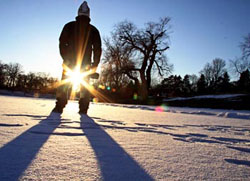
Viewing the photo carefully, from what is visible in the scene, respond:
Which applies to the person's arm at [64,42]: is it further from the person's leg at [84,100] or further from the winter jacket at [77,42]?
the person's leg at [84,100]

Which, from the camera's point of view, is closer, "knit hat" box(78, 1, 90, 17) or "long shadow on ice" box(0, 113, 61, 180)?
"long shadow on ice" box(0, 113, 61, 180)

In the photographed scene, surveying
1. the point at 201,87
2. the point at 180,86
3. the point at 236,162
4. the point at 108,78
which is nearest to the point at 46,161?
the point at 236,162

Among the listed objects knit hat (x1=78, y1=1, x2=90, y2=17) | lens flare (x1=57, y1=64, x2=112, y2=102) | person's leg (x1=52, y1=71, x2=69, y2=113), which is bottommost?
person's leg (x1=52, y1=71, x2=69, y2=113)

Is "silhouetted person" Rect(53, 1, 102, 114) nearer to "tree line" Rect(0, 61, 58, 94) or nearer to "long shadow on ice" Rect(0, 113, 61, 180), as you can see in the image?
"long shadow on ice" Rect(0, 113, 61, 180)

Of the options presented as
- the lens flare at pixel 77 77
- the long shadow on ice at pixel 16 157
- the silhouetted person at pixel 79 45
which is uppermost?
the silhouetted person at pixel 79 45

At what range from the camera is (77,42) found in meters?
2.68

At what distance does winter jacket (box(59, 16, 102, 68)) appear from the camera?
268cm

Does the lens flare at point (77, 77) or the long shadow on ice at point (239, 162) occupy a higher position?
the lens flare at point (77, 77)

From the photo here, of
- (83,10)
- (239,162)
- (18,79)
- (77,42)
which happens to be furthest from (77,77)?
(18,79)

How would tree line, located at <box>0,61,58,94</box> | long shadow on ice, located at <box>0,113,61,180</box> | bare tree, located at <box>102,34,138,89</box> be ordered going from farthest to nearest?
tree line, located at <box>0,61,58,94</box> → bare tree, located at <box>102,34,138,89</box> → long shadow on ice, located at <box>0,113,61,180</box>

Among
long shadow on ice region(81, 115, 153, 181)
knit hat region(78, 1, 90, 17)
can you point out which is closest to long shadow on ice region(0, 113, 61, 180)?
long shadow on ice region(81, 115, 153, 181)

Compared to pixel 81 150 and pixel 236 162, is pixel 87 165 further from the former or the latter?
pixel 236 162

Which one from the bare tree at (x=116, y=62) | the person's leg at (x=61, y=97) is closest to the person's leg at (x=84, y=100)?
the person's leg at (x=61, y=97)

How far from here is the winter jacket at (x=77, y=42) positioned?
2684 millimetres
